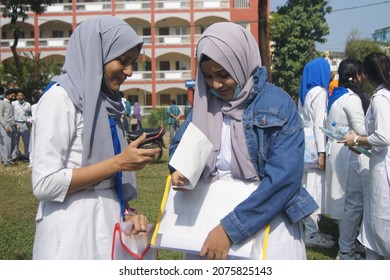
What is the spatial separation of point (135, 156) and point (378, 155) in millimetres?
2165

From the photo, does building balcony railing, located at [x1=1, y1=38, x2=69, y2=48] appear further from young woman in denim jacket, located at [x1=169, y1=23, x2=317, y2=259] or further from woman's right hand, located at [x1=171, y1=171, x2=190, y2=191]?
woman's right hand, located at [x1=171, y1=171, x2=190, y2=191]

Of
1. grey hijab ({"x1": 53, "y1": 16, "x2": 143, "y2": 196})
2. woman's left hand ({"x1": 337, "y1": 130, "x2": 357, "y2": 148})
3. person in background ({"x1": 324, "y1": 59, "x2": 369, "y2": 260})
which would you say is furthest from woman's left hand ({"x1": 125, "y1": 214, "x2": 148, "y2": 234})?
person in background ({"x1": 324, "y1": 59, "x2": 369, "y2": 260})

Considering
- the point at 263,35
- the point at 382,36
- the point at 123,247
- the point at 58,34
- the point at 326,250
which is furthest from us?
the point at 58,34

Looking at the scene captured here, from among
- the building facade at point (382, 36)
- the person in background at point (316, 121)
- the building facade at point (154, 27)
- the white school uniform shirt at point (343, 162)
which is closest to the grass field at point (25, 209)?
the person in background at point (316, 121)

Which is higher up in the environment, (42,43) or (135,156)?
(42,43)

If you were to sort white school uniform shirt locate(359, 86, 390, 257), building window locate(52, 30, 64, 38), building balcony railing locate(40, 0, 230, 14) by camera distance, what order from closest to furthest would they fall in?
white school uniform shirt locate(359, 86, 390, 257) → building balcony railing locate(40, 0, 230, 14) → building window locate(52, 30, 64, 38)

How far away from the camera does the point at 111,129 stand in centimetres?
217

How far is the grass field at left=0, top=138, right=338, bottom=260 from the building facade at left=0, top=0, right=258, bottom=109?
92.7 ft

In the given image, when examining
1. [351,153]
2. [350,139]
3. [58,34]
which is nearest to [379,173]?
[350,139]

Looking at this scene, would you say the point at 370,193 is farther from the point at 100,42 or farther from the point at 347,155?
the point at 100,42

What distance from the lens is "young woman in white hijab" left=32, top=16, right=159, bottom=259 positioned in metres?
1.94

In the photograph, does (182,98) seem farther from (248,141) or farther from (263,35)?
(248,141)

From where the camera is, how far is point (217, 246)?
6.33 ft

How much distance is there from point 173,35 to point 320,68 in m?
34.4
